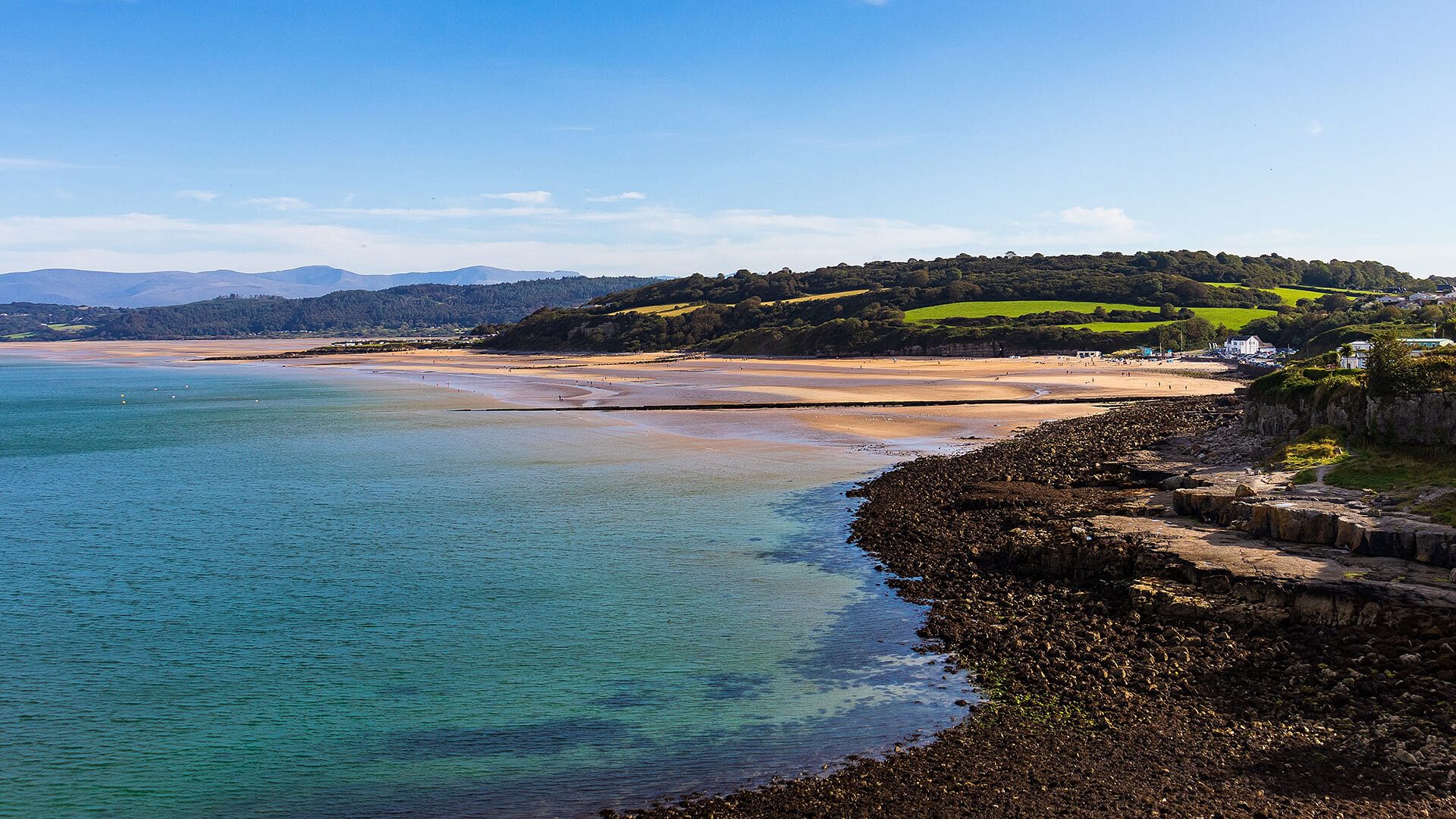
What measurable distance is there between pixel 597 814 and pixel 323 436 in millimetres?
42176

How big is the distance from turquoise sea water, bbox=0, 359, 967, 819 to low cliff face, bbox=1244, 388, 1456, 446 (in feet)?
47.1

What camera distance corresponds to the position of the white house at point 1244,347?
89062 millimetres

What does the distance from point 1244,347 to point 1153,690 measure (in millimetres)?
88120

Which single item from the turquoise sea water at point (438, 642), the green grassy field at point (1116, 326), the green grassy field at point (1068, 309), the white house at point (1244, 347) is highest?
the green grassy field at point (1068, 309)

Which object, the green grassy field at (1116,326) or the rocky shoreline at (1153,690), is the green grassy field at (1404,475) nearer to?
the rocky shoreline at (1153,690)

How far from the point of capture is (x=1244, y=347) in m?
90.0

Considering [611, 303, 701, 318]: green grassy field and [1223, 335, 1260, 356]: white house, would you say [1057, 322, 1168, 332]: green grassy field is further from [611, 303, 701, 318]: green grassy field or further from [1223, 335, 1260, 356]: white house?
[611, 303, 701, 318]: green grassy field

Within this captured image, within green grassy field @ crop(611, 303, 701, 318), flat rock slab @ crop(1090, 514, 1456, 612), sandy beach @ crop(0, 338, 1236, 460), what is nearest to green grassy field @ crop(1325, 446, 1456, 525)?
flat rock slab @ crop(1090, 514, 1456, 612)

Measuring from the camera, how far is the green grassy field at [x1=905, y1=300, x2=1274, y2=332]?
10588 cm

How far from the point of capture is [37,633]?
17891mm

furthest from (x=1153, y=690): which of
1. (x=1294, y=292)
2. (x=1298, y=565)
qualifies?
(x=1294, y=292)

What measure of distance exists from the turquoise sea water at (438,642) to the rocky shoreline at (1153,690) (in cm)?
110

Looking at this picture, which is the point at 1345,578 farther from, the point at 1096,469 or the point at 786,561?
the point at 1096,469

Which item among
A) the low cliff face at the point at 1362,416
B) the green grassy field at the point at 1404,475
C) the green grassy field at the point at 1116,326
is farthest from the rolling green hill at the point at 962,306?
the green grassy field at the point at 1404,475
